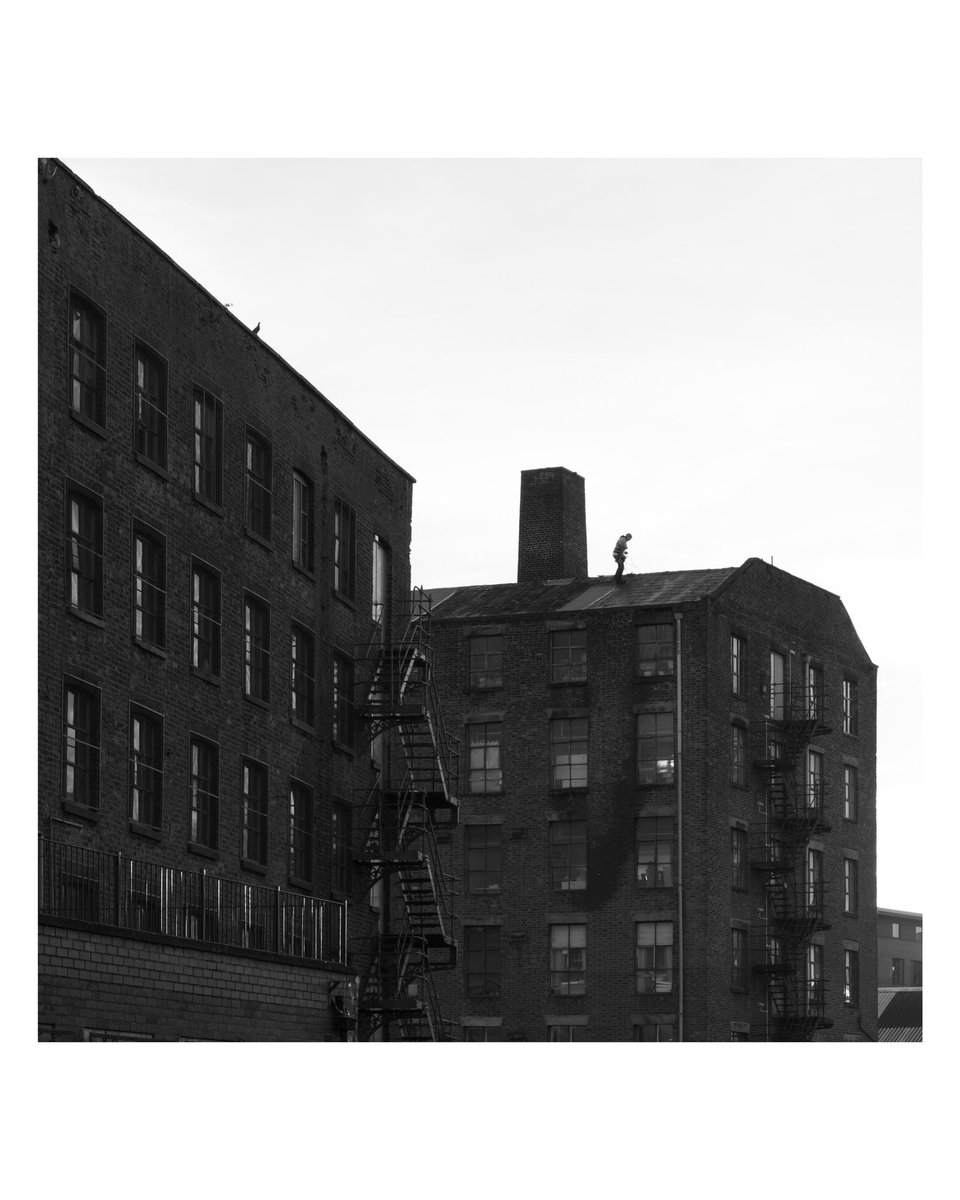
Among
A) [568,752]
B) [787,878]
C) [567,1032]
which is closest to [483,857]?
[568,752]

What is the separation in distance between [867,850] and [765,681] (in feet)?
27.2

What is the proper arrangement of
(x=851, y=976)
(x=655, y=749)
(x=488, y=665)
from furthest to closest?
1. (x=851, y=976)
2. (x=488, y=665)
3. (x=655, y=749)

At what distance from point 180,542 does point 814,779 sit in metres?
35.4

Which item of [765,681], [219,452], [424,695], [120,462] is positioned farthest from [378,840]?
[765,681]

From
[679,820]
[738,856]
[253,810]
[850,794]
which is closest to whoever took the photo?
[253,810]

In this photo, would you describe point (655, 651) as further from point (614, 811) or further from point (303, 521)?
point (303, 521)

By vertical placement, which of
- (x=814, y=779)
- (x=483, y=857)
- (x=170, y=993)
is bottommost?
(x=170, y=993)

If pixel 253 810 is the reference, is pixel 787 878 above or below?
below

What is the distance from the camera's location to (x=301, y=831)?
A: 40281 millimetres

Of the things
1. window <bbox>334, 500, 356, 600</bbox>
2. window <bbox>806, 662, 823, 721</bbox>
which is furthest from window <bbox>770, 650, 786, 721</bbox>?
window <bbox>334, 500, 356, 600</bbox>

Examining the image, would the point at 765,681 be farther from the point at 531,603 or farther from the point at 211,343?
the point at 211,343

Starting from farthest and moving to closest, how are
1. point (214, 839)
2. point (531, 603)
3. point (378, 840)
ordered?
1. point (531, 603)
2. point (378, 840)
3. point (214, 839)

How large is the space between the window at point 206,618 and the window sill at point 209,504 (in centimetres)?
99

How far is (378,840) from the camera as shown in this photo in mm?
43344
